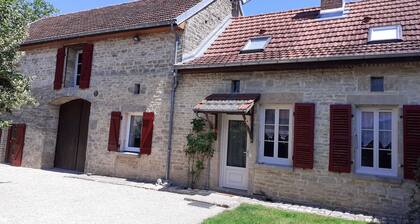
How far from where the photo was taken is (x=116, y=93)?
34.7 ft

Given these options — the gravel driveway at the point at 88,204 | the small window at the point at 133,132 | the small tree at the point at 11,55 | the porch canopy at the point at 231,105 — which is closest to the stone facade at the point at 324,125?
the porch canopy at the point at 231,105

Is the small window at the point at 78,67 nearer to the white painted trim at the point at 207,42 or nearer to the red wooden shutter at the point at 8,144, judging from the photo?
the red wooden shutter at the point at 8,144

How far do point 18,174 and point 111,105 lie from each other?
353cm

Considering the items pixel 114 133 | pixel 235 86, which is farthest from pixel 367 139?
pixel 114 133

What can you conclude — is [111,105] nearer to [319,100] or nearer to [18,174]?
[18,174]

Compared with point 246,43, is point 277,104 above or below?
below

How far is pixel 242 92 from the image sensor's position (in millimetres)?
8656

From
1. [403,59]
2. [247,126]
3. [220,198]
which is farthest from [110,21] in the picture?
[403,59]

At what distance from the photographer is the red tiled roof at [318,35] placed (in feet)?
24.8

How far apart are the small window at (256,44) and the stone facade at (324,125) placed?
90 centimetres

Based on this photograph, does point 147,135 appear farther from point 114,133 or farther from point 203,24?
point 203,24

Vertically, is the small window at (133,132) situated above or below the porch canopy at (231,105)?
below

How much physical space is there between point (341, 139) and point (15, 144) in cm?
1178

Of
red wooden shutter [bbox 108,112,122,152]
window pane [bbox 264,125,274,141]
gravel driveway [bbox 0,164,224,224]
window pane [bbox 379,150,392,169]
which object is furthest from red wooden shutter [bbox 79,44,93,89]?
window pane [bbox 379,150,392,169]
